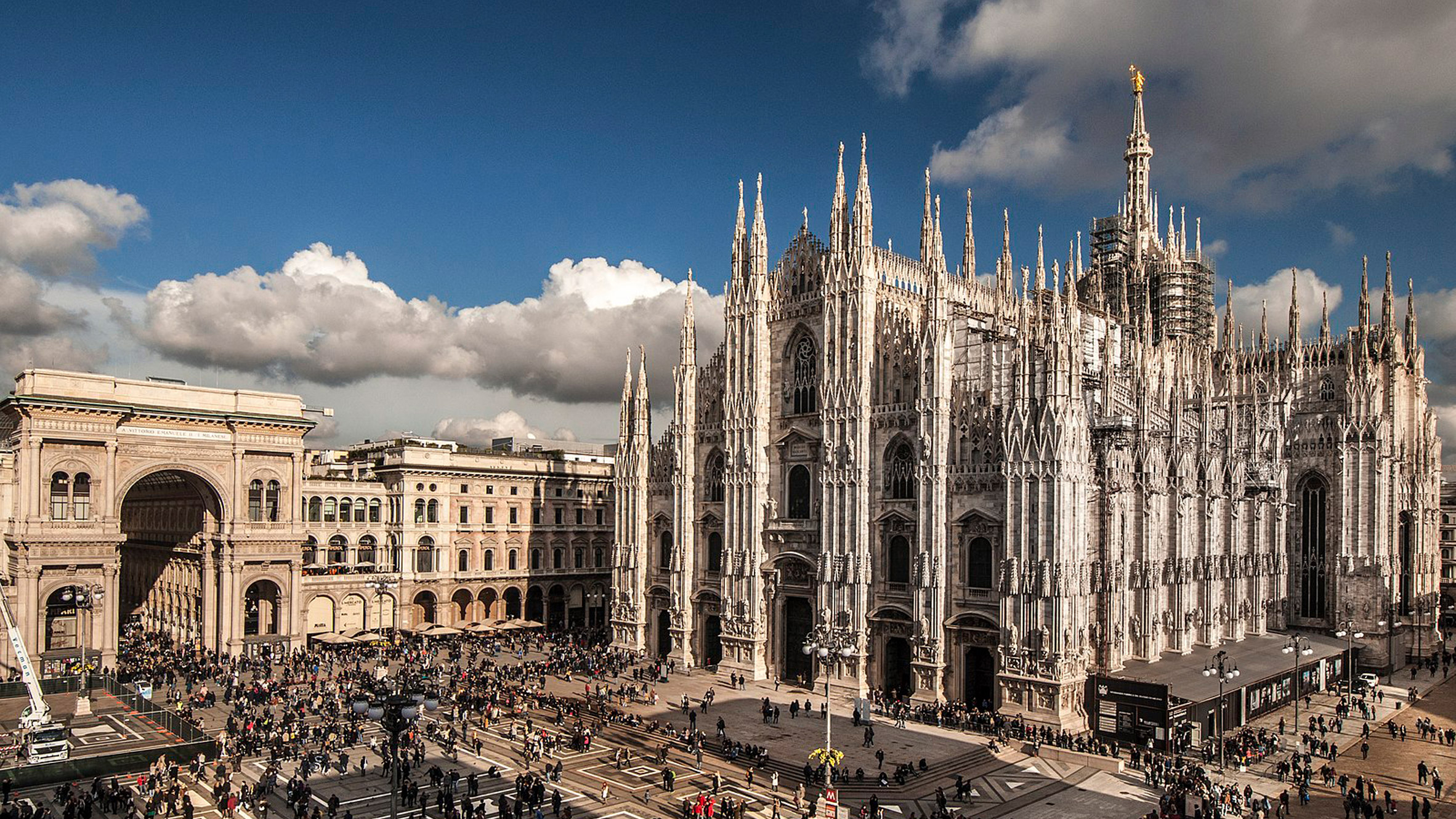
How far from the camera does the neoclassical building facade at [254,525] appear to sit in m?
56.0

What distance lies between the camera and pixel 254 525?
63.1m

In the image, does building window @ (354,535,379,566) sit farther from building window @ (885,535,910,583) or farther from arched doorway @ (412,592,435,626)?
building window @ (885,535,910,583)

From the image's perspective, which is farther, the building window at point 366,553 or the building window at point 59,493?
the building window at point 366,553

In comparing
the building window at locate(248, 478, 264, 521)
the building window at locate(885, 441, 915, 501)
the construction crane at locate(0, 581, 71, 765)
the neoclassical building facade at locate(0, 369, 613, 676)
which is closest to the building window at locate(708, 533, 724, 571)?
the building window at locate(885, 441, 915, 501)

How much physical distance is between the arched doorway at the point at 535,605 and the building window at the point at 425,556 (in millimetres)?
8607

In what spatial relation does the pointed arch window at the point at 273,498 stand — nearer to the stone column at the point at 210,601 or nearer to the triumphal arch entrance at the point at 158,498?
the triumphal arch entrance at the point at 158,498

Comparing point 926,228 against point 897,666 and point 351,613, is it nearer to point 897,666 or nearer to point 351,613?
point 897,666

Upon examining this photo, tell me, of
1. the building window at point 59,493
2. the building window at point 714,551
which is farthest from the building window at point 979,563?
the building window at point 59,493

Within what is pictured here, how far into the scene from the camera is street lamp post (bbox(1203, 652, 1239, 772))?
1660 inches

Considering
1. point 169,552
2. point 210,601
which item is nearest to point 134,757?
point 210,601

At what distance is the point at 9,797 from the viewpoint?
34906mm

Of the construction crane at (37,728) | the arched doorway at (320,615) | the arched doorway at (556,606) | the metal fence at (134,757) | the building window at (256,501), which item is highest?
the building window at (256,501)

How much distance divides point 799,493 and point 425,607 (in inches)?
1288

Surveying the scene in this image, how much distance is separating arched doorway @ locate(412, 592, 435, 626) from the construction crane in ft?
95.5
